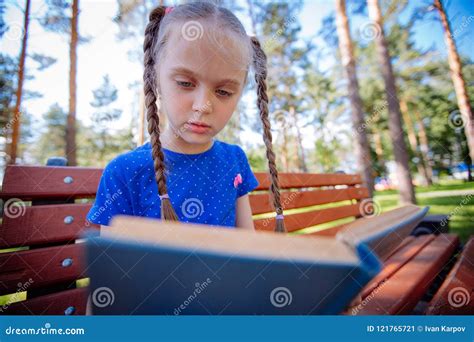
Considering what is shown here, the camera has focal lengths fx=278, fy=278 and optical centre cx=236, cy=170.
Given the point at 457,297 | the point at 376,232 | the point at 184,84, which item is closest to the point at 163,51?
the point at 184,84

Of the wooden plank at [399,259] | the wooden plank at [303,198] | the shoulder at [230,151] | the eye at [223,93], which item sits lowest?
the wooden plank at [399,259]

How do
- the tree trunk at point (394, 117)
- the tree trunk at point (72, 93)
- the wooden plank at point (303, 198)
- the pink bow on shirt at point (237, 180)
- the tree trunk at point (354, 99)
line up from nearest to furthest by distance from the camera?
the pink bow on shirt at point (237, 180), the wooden plank at point (303, 198), the tree trunk at point (394, 117), the tree trunk at point (354, 99), the tree trunk at point (72, 93)

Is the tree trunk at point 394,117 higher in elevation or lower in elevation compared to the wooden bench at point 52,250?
higher

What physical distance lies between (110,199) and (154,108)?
301 mm

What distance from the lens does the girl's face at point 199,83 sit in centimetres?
74

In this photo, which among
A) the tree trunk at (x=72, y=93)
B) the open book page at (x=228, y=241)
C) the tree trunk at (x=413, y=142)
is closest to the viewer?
the open book page at (x=228, y=241)

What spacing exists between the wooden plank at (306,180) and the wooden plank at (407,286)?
64cm

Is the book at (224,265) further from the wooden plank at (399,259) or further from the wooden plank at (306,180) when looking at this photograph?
the wooden plank at (306,180)

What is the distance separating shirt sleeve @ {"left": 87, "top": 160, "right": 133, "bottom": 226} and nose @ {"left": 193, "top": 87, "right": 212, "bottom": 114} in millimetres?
302

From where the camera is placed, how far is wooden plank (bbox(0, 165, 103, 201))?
744 mm

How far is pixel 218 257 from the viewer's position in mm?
285

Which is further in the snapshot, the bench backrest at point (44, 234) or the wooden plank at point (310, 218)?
the wooden plank at point (310, 218)

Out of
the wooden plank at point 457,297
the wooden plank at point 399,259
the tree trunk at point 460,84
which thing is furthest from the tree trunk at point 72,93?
the tree trunk at point 460,84
